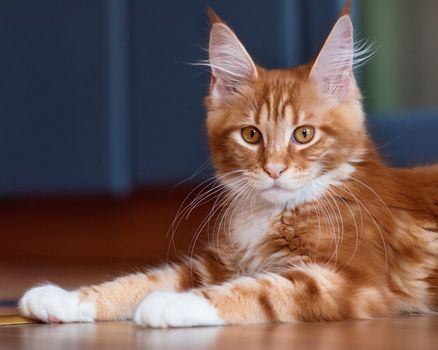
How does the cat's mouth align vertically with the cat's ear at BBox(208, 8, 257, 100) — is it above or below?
below

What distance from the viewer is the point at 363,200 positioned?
1.99 metres

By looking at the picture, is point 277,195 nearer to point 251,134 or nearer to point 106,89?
point 251,134

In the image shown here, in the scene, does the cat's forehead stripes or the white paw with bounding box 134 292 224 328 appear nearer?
the white paw with bounding box 134 292 224 328

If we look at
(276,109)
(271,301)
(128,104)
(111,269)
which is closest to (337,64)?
(276,109)

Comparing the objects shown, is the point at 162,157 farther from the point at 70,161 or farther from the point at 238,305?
the point at 238,305

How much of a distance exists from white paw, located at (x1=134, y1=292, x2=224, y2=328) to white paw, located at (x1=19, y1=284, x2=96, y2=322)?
0.21 m

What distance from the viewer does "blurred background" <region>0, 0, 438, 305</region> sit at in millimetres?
3160

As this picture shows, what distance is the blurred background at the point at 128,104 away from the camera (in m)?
3.16

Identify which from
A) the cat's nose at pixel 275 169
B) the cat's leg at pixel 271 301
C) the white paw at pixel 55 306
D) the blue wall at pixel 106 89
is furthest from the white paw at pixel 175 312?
the blue wall at pixel 106 89

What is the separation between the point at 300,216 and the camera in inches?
77.7

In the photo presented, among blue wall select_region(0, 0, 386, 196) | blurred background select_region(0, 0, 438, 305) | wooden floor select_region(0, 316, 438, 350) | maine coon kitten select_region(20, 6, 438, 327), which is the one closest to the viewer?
wooden floor select_region(0, 316, 438, 350)

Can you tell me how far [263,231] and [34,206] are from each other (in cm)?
202

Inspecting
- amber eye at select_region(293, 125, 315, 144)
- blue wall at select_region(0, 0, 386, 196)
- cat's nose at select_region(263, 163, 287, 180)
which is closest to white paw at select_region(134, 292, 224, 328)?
cat's nose at select_region(263, 163, 287, 180)

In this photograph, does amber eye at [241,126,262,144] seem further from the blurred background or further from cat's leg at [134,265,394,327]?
the blurred background
